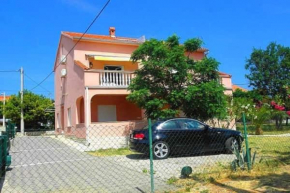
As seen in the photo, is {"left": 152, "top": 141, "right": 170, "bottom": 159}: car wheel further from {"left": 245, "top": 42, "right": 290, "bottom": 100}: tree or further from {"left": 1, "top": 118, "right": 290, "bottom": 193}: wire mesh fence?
{"left": 245, "top": 42, "right": 290, "bottom": 100}: tree


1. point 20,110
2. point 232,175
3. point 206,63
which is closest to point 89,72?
point 206,63

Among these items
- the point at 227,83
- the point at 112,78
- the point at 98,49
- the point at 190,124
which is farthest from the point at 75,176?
the point at 227,83

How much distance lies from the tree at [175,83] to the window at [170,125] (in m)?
2.87

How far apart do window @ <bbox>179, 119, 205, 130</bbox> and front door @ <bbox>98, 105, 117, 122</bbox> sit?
9130mm

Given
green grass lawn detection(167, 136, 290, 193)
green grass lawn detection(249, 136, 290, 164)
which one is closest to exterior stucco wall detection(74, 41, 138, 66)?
green grass lawn detection(249, 136, 290, 164)

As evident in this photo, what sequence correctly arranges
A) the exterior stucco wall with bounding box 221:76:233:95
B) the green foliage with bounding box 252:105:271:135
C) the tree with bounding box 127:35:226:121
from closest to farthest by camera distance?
the tree with bounding box 127:35:226:121, the exterior stucco wall with bounding box 221:76:233:95, the green foliage with bounding box 252:105:271:135

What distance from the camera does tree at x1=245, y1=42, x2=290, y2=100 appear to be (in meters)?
37.3

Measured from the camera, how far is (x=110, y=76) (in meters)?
16.7

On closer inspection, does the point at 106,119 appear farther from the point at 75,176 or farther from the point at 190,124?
the point at 75,176

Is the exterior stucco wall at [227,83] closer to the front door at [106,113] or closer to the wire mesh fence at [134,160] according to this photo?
the wire mesh fence at [134,160]

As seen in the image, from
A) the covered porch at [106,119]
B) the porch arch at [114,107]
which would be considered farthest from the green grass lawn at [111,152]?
the porch arch at [114,107]

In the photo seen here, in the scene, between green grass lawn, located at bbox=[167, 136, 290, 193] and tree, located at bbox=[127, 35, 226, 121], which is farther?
tree, located at bbox=[127, 35, 226, 121]

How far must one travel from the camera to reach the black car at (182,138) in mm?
10734

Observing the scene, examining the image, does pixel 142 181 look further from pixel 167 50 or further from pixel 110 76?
pixel 110 76
